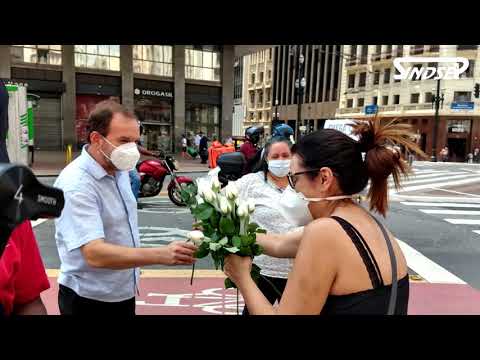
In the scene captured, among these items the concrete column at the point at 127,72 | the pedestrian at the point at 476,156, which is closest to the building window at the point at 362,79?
the pedestrian at the point at 476,156

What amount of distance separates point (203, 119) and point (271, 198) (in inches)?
1000

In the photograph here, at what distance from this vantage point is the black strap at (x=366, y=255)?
4.82 feet

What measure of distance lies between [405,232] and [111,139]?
7658 millimetres

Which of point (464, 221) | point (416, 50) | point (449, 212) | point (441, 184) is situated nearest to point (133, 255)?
point (464, 221)

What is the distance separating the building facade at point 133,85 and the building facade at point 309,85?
29.2 meters

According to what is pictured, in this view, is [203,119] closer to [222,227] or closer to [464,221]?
[464,221]

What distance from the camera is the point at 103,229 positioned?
81.7 inches

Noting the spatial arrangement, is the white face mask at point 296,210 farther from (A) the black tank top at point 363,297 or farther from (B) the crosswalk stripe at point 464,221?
(B) the crosswalk stripe at point 464,221

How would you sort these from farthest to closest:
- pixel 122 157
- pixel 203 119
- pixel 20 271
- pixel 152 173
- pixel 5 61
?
1. pixel 203 119
2. pixel 5 61
3. pixel 152 173
4. pixel 122 157
5. pixel 20 271

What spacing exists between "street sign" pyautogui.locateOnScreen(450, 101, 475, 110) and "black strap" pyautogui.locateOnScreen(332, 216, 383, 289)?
1796 inches

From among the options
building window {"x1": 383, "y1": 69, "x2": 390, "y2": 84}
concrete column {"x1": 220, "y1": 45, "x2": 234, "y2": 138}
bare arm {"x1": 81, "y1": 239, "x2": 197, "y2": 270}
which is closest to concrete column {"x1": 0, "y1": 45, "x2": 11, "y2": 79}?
concrete column {"x1": 220, "y1": 45, "x2": 234, "y2": 138}
